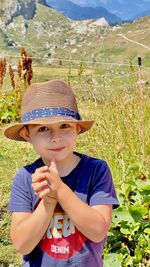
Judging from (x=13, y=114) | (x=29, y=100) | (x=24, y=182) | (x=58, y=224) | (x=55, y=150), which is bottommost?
(x=13, y=114)

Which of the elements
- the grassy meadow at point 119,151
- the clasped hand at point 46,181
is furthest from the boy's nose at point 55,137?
the grassy meadow at point 119,151

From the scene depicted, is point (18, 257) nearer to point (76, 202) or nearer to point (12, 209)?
point (12, 209)

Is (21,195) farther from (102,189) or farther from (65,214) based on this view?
(102,189)

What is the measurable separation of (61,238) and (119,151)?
7.80 ft

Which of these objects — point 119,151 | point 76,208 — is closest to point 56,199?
point 76,208

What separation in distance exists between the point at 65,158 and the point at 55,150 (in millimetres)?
79

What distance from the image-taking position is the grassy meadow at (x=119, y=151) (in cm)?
291

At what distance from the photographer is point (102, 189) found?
1722mm

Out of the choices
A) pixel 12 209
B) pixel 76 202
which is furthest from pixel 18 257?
pixel 76 202

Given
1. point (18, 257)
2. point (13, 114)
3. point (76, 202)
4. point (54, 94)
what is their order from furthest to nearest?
1. point (13, 114)
2. point (18, 257)
3. point (54, 94)
4. point (76, 202)

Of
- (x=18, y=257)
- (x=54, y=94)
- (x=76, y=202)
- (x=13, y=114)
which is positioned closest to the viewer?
(x=76, y=202)

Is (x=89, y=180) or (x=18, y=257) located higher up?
(x=89, y=180)

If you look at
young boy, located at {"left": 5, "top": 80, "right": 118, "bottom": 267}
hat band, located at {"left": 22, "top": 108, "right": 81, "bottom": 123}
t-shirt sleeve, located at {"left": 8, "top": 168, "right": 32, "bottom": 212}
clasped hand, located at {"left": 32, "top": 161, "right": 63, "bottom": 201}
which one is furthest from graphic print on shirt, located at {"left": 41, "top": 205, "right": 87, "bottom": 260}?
hat band, located at {"left": 22, "top": 108, "right": 81, "bottom": 123}

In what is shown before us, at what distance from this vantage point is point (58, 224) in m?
1.69
